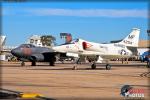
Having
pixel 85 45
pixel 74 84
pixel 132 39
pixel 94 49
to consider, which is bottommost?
pixel 74 84

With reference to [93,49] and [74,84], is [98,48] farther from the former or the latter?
[74,84]

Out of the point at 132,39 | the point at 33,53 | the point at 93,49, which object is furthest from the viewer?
the point at 33,53

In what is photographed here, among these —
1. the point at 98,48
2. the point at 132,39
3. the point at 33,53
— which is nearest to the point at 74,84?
the point at 98,48

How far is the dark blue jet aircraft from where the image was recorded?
47.5 metres

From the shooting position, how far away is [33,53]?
48.0 metres

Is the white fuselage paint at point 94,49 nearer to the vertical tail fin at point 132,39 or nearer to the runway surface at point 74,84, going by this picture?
the vertical tail fin at point 132,39

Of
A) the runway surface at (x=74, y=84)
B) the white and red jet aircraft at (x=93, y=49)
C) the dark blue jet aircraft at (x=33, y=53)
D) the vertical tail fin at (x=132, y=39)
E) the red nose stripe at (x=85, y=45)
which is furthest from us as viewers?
the dark blue jet aircraft at (x=33, y=53)

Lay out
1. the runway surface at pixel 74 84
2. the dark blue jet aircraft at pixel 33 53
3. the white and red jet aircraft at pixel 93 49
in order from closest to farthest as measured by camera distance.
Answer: the runway surface at pixel 74 84
the white and red jet aircraft at pixel 93 49
the dark blue jet aircraft at pixel 33 53

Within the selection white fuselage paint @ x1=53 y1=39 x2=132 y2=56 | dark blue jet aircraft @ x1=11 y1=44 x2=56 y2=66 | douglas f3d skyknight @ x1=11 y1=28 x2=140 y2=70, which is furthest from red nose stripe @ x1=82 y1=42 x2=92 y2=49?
dark blue jet aircraft @ x1=11 y1=44 x2=56 y2=66

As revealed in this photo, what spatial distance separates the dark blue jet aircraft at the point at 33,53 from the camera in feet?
156

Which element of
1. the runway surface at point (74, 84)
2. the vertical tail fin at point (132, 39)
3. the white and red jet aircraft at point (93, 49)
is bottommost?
the runway surface at point (74, 84)

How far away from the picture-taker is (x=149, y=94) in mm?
16125

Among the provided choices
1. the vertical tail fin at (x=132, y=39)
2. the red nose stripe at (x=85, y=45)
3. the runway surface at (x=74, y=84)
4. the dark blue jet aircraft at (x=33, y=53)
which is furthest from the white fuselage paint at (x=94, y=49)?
the runway surface at (x=74, y=84)

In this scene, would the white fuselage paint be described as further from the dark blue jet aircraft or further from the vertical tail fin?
the dark blue jet aircraft
